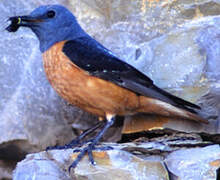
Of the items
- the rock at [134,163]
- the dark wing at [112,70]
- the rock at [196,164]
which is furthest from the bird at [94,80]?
the rock at [196,164]

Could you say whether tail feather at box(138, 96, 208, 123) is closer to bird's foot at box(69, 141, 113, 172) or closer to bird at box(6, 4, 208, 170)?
bird at box(6, 4, 208, 170)

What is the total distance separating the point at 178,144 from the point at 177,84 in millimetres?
834

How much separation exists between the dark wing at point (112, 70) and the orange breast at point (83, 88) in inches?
2.1

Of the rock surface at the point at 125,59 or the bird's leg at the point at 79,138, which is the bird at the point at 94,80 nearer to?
the bird's leg at the point at 79,138

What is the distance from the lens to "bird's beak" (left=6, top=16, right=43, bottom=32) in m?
5.02

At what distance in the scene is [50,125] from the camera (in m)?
5.21

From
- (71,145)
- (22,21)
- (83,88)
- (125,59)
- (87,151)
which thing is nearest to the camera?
(87,151)

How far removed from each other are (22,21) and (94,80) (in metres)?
0.91

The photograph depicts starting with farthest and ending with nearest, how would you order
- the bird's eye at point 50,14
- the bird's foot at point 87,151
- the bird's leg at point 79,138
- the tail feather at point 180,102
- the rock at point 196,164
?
the bird's eye at point 50,14 < the bird's leg at point 79,138 < the tail feather at point 180,102 < the bird's foot at point 87,151 < the rock at point 196,164

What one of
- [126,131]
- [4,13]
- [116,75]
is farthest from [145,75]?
[4,13]

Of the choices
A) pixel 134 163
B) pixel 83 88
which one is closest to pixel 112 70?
pixel 83 88

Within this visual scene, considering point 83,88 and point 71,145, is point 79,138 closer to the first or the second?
point 71,145

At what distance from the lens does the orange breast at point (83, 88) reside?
4.81 m

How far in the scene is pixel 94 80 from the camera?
4.83 meters
